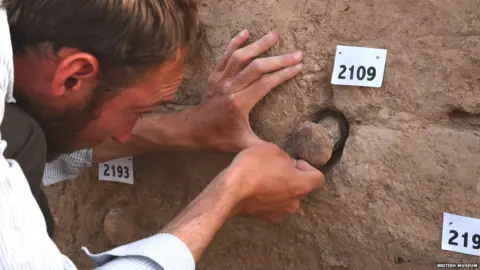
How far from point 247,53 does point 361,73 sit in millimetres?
263

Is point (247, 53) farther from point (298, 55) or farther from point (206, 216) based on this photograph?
point (206, 216)

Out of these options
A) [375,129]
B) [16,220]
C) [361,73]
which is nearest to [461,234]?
[375,129]

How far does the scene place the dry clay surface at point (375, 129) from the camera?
1293mm

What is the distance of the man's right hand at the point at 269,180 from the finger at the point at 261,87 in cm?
11

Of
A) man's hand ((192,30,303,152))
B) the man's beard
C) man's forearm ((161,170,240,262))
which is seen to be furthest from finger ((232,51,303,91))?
the man's beard

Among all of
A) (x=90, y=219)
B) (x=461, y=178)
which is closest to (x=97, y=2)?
(x=461, y=178)

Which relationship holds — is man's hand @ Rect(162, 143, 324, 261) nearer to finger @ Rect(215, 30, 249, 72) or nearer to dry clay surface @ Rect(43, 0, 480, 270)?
dry clay surface @ Rect(43, 0, 480, 270)

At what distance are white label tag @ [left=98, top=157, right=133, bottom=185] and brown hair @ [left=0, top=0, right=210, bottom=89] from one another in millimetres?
568

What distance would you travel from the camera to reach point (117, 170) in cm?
173

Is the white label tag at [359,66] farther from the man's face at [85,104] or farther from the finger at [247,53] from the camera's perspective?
the man's face at [85,104]

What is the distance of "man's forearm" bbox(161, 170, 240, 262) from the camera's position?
1.17 metres

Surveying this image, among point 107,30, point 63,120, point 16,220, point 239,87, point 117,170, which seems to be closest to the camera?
point 16,220

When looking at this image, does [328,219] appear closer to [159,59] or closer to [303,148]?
[303,148]

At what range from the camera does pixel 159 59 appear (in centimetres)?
117
